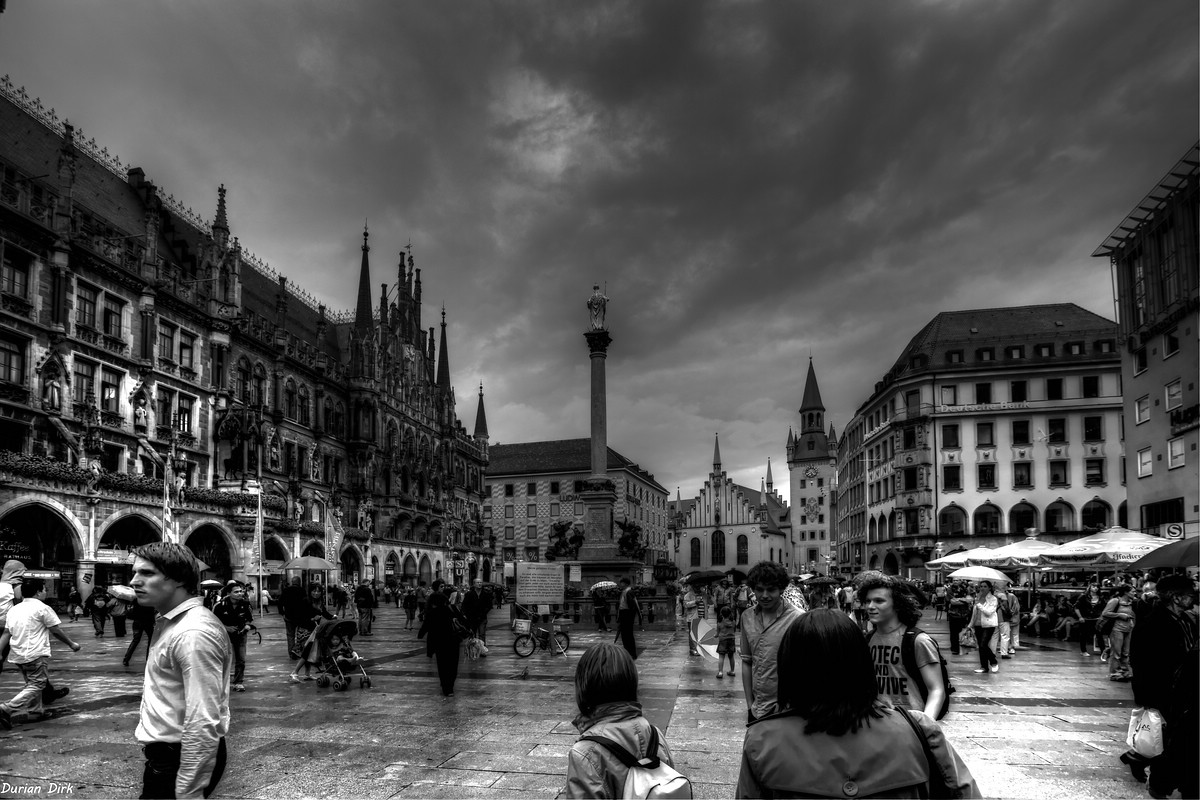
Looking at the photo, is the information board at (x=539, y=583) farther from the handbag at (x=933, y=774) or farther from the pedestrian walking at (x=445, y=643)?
the handbag at (x=933, y=774)

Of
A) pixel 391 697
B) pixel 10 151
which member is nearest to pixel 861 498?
pixel 10 151

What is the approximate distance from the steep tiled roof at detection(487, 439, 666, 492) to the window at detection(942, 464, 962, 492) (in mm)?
47101

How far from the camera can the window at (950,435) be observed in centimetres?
6097

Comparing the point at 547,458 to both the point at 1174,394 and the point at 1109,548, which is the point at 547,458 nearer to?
the point at 1174,394

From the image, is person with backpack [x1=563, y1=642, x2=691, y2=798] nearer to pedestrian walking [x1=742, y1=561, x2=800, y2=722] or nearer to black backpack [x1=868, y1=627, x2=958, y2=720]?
black backpack [x1=868, y1=627, x2=958, y2=720]

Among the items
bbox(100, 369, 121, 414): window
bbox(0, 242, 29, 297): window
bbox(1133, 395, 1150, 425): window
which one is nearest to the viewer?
bbox(0, 242, 29, 297): window

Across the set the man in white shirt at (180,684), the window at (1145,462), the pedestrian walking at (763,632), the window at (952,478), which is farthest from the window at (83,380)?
the window at (952,478)

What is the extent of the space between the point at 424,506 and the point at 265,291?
2011 cm

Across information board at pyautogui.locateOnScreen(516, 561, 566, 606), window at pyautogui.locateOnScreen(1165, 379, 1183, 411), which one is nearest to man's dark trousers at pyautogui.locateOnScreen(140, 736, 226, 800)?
information board at pyautogui.locateOnScreen(516, 561, 566, 606)

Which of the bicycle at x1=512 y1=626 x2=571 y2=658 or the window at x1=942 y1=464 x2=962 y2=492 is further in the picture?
the window at x1=942 y1=464 x2=962 y2=492

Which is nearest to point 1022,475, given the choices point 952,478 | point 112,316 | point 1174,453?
point 952,478

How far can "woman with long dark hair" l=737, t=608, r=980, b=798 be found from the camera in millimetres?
2639

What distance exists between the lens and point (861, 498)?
7588 cm

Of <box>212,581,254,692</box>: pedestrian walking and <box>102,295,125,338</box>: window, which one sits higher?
<box>102,295,125,338</box>: window
